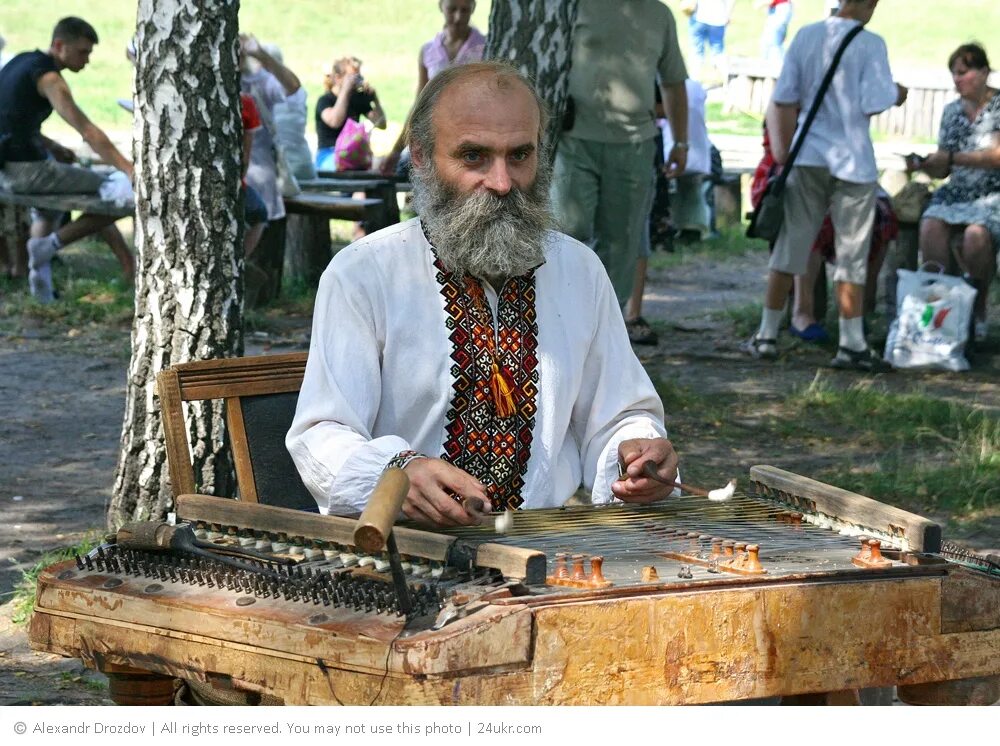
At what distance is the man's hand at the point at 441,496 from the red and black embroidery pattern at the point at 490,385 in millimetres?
466

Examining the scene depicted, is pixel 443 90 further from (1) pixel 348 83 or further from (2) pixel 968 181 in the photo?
(1) pixel 348 83

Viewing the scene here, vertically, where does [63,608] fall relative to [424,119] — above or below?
below

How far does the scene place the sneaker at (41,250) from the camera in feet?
32.2

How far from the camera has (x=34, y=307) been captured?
31.5 ft

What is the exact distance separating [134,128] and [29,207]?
609 cm

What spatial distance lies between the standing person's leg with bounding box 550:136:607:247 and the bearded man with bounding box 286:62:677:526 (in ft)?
14.2

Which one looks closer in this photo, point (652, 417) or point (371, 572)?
point (371, 572)

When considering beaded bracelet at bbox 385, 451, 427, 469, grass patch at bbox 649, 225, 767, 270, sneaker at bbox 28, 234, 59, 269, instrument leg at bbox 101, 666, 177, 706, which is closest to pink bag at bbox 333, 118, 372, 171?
grass patch at bbox 649, 225, 767, 270

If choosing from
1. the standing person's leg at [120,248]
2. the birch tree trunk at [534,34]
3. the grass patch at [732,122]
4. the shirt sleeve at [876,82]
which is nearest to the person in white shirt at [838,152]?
the shirt sleeve at [876,82]

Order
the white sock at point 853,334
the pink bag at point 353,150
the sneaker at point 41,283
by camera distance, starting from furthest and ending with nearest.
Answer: the pink bag at point 353,150 < the sneaker at point 41,283 < the white sock at point 853,334

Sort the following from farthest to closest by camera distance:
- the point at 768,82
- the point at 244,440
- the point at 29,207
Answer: the point at 768,82, the point at 29,207, the point at 244,440

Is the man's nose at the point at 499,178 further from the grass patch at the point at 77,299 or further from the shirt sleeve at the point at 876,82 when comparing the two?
the grass patch at the point at 77,299

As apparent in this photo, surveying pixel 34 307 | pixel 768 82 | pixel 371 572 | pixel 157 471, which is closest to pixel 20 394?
pixel 34 307
